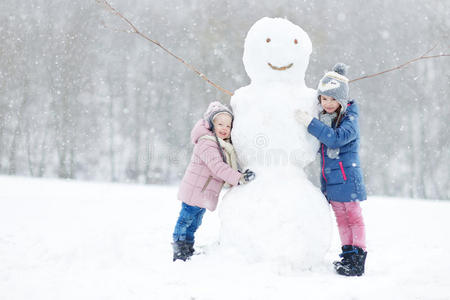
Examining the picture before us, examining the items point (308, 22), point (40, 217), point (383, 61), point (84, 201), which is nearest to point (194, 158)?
point (40, 217)

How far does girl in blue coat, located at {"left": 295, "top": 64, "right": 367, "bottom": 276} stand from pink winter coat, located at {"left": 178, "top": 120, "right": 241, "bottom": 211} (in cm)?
73

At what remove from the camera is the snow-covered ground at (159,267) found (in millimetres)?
2051

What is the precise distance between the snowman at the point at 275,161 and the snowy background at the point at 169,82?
27.2 ft

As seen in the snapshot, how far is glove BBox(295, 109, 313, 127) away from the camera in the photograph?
105 inches

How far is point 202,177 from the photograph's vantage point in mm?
2934

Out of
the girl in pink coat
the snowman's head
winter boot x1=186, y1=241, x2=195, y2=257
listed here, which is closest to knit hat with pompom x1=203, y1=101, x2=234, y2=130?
the girl in pink coat

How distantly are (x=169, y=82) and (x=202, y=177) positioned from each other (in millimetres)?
9117

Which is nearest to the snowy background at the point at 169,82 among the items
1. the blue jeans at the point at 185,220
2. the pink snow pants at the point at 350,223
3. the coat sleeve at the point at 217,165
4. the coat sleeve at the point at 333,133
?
the blue jeans at the point at 185,220

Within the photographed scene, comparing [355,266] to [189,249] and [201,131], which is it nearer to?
[189,249]

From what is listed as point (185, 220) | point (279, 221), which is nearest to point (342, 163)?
point (279, 221)

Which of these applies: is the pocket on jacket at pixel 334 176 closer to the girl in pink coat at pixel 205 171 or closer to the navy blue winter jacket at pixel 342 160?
the navy blue winter jacket at pixel 342 160

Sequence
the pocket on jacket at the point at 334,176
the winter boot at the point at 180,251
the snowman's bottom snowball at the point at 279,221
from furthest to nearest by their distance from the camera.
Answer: the winter boot at the point at 180,251
the pocket on jacket at the point at 334,176
the snowman's bottom snowball at the point at 279,221

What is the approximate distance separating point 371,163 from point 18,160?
1104cm

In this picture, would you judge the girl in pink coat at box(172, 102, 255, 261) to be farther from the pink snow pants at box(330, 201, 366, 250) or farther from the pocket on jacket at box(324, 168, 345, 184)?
the pink snow pants at box(330, 201, 366, 250)
